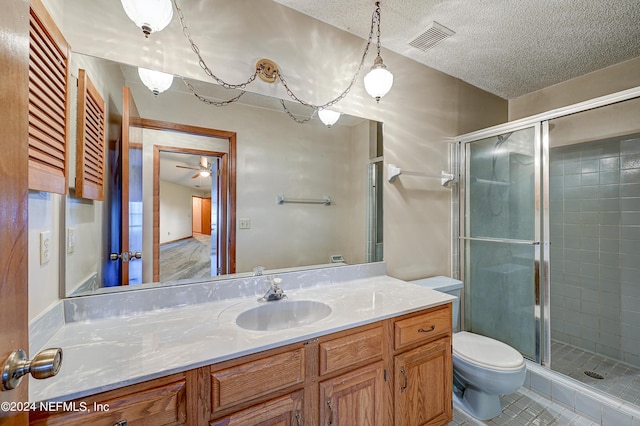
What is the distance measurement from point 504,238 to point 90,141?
2695 millimetres

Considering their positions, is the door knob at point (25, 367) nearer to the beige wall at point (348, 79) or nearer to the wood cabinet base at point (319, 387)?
the wood cabinet base at point (319, 387)

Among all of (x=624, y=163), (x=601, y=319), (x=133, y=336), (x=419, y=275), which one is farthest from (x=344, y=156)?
(x=601, y=319)

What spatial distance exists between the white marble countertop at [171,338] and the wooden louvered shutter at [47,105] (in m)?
0.54

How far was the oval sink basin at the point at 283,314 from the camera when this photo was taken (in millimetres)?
1326

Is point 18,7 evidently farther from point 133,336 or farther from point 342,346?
point 342,346

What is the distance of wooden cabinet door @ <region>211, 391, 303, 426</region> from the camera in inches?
35.7

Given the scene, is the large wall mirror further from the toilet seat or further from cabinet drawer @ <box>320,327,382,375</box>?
the toilet seat

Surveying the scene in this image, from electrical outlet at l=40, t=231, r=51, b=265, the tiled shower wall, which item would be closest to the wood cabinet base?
electrical outlet at l=40, t=231, r=51, b=265

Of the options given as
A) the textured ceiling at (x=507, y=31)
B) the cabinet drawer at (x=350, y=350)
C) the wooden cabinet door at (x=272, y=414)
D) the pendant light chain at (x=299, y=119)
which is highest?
the textured ceiling at (x=507, y=31)

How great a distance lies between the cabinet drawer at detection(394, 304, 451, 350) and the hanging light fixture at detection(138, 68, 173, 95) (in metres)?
1.61

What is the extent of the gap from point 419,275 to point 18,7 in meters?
2.35

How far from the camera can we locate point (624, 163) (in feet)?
7.22

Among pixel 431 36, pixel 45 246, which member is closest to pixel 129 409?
pixel 45 246

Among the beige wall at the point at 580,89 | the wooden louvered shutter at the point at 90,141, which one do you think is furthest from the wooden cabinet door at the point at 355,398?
the beige wall at the point at 580,89
